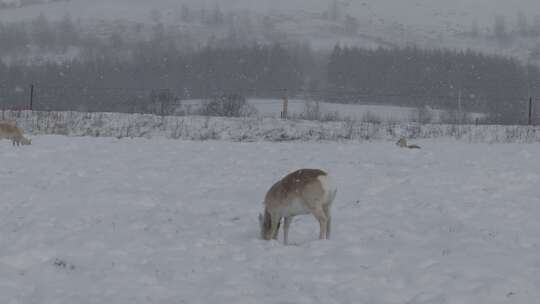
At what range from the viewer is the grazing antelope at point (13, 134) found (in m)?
19.9

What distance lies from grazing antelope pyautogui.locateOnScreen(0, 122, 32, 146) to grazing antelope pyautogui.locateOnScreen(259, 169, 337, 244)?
14.2 meters

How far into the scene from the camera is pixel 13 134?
20141 mm

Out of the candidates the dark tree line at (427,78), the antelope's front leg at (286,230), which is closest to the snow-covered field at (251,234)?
the antelope's front leg at (286,230)

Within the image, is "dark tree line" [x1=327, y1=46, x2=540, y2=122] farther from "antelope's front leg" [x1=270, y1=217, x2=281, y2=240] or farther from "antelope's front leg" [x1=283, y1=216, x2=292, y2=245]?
"antelope's front leg" [x1=270, y1=217, x2=281, y2=240]

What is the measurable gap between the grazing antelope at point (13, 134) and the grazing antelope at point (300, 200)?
14.2 m

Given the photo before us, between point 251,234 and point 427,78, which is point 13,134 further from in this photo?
point 427,78

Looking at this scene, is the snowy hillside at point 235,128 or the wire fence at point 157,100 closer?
the snowy hillside at point 235,128

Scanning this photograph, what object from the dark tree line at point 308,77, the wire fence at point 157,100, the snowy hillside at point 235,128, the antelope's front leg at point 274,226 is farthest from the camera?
the dark tree line at point 308,77

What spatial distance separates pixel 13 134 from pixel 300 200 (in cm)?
1557

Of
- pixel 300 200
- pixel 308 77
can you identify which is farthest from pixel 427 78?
pixel 300 200

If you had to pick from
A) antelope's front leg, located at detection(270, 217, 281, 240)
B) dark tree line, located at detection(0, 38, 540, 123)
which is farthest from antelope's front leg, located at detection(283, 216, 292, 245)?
dark tree line, located at detection(0, 38, 540, 123)

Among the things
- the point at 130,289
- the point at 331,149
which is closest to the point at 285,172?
the point at 331,149

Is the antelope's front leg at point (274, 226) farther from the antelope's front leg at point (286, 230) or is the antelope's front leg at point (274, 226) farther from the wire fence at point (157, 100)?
the wire fence at point (157, 100)

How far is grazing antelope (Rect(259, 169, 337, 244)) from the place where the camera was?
26.4ft
